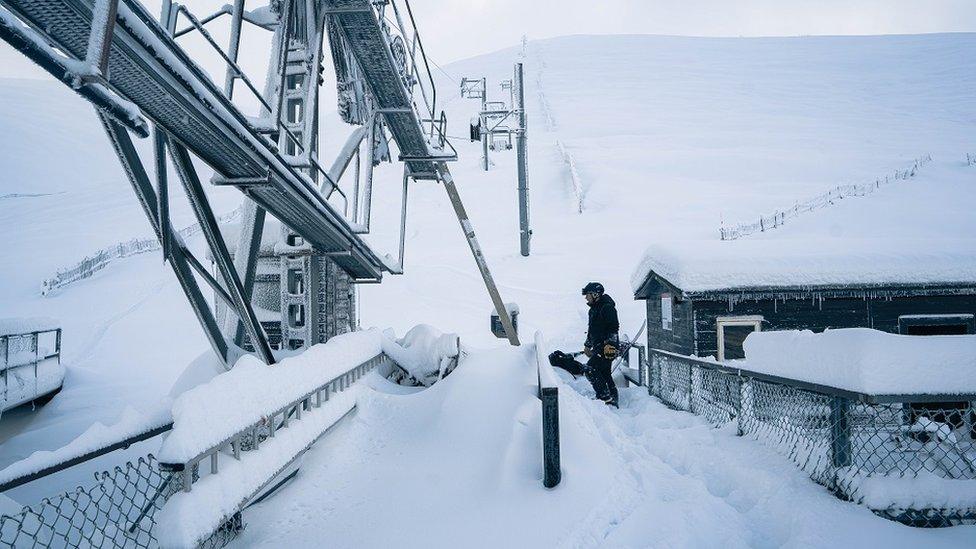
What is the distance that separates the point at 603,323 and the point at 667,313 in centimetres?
376

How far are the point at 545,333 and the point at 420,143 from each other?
8.49 m

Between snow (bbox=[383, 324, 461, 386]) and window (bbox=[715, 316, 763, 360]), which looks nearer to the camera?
snow (bbox=[383, 324, 461, 386])

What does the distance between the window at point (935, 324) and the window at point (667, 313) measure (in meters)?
A: 3.94

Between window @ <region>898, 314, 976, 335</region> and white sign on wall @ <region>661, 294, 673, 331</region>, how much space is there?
3977mm

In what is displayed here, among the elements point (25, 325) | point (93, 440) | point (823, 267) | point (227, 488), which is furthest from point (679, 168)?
point (93, 440)

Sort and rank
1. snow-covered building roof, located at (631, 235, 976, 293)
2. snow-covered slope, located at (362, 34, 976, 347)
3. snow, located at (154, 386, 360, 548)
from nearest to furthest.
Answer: snow, located at (154, 386, 360, 548), snow-covered building roof, located at (631, 235, 976, 293), snow-covered slope, located at (362, 34, 976, 347)

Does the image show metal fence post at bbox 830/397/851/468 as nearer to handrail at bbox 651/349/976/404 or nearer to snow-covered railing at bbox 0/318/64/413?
handrail at bbox 651/349/976/404

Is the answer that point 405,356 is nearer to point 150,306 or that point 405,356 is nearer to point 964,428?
point 964,428

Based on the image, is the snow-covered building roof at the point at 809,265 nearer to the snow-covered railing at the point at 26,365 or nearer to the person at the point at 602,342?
the person at the point at 602,342

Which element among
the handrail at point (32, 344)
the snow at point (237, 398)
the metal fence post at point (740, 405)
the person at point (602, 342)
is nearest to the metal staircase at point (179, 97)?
the snow at point (237, 398)

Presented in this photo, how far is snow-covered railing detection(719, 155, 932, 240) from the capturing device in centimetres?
2391

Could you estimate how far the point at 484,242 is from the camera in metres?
26.1

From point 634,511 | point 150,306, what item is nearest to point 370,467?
point 634,511

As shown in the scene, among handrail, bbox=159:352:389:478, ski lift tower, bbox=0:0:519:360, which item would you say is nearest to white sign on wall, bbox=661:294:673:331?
ski lift tower, bbox=0:0:519:360
